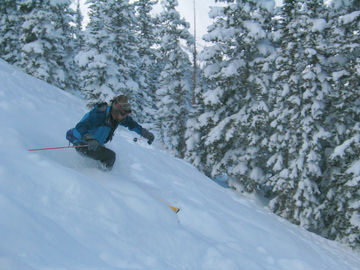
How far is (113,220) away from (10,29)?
→ 27150 millimetres

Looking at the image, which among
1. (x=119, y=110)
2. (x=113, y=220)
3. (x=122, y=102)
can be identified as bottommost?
(x=113, y=220)

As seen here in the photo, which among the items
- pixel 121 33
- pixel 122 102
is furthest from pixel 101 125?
pixel 121 33

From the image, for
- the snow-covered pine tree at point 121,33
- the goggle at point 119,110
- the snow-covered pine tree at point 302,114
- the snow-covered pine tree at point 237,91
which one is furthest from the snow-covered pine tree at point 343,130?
the snow-covered pine tree at point 121,33

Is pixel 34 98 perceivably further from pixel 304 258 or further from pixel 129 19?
pixel 129 19

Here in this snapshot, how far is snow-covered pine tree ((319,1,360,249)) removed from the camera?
11.9m

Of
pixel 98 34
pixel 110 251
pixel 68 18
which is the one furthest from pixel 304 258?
pixel 68 18

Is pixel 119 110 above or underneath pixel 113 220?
above

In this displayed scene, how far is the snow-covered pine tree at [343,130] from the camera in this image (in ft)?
38.9

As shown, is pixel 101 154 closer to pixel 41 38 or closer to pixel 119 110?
pixel 119 110

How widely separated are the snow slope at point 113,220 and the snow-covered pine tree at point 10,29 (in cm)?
1979

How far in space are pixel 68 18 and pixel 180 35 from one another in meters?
→ 10.3

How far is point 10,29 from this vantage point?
2464 cm

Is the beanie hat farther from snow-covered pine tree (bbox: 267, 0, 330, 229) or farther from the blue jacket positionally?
snow-covered pine tree (bbox: 267, 0, 330, 229)

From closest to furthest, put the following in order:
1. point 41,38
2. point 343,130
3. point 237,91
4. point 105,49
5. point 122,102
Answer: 1. point 122,102
2. point 343,130
3. point 237,91
4. point 105,49
5. point 41,38
